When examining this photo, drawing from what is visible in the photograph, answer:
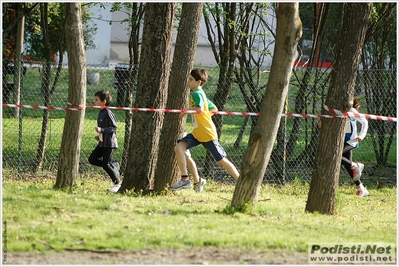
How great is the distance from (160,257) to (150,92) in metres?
3.98

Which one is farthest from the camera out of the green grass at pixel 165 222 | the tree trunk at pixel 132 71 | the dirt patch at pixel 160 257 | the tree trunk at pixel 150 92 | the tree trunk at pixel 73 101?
the tree trunk at pixel 132 71

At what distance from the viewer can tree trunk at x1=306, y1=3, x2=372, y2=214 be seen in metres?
9.07

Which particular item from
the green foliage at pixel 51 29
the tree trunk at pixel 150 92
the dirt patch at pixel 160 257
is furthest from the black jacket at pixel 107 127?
the green foliage at pixel 51 29

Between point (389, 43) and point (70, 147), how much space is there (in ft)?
29.7

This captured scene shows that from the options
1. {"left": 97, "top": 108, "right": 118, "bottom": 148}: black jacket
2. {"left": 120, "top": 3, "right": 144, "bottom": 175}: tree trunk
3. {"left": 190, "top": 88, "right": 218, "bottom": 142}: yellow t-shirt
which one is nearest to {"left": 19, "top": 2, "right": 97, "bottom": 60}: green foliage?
{"left": 120, "top": 3, "right": 144, "bottom": 175}: tree trunk

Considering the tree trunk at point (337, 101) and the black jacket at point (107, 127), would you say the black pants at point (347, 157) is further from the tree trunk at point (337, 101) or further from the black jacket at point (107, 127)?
the black jacket at point (107, 127)

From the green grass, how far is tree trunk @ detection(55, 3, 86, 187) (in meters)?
0.28

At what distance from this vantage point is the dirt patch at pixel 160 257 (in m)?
6.17

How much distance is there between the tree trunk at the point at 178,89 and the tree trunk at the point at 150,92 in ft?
0.42

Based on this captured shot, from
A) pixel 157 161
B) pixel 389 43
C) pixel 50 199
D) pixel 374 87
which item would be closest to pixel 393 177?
pixel 374 87

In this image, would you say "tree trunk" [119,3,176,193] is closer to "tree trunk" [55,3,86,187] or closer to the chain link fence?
"tree trunk" [55,3,86,187]

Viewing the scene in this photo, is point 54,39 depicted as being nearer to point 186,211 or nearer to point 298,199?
point 298,199

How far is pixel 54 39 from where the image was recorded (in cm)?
2131

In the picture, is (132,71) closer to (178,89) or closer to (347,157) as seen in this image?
(178,89)
